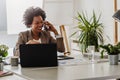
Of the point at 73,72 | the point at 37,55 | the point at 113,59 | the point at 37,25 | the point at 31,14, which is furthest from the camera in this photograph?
the point at 31,14

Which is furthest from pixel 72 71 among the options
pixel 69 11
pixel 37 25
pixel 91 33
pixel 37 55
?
pixel 69 11

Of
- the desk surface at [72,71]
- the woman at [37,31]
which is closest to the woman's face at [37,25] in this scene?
the woman at [37,31]

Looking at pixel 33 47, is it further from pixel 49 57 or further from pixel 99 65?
pixel 99 65

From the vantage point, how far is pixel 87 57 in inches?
117

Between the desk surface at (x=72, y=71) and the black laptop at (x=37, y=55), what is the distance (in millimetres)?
79

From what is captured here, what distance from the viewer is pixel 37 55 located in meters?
2.40

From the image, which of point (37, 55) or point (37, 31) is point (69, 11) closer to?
point (37, 31)

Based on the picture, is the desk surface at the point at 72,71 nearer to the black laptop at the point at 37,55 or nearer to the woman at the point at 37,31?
the black laptop at the point at 37,55

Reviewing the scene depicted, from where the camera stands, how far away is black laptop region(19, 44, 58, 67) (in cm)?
239

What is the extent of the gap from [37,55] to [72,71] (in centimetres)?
36

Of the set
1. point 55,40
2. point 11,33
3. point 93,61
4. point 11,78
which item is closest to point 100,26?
point 55,40

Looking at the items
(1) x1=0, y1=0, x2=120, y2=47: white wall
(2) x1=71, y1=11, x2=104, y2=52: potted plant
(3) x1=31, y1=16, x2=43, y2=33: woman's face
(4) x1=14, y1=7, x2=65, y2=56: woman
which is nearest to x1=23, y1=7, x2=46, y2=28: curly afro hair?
(4) x1=14, y1=7, x2=65, y2=56: woman

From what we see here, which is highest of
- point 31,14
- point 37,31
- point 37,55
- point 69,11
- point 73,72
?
point 69,11

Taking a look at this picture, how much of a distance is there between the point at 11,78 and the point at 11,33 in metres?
2.81
